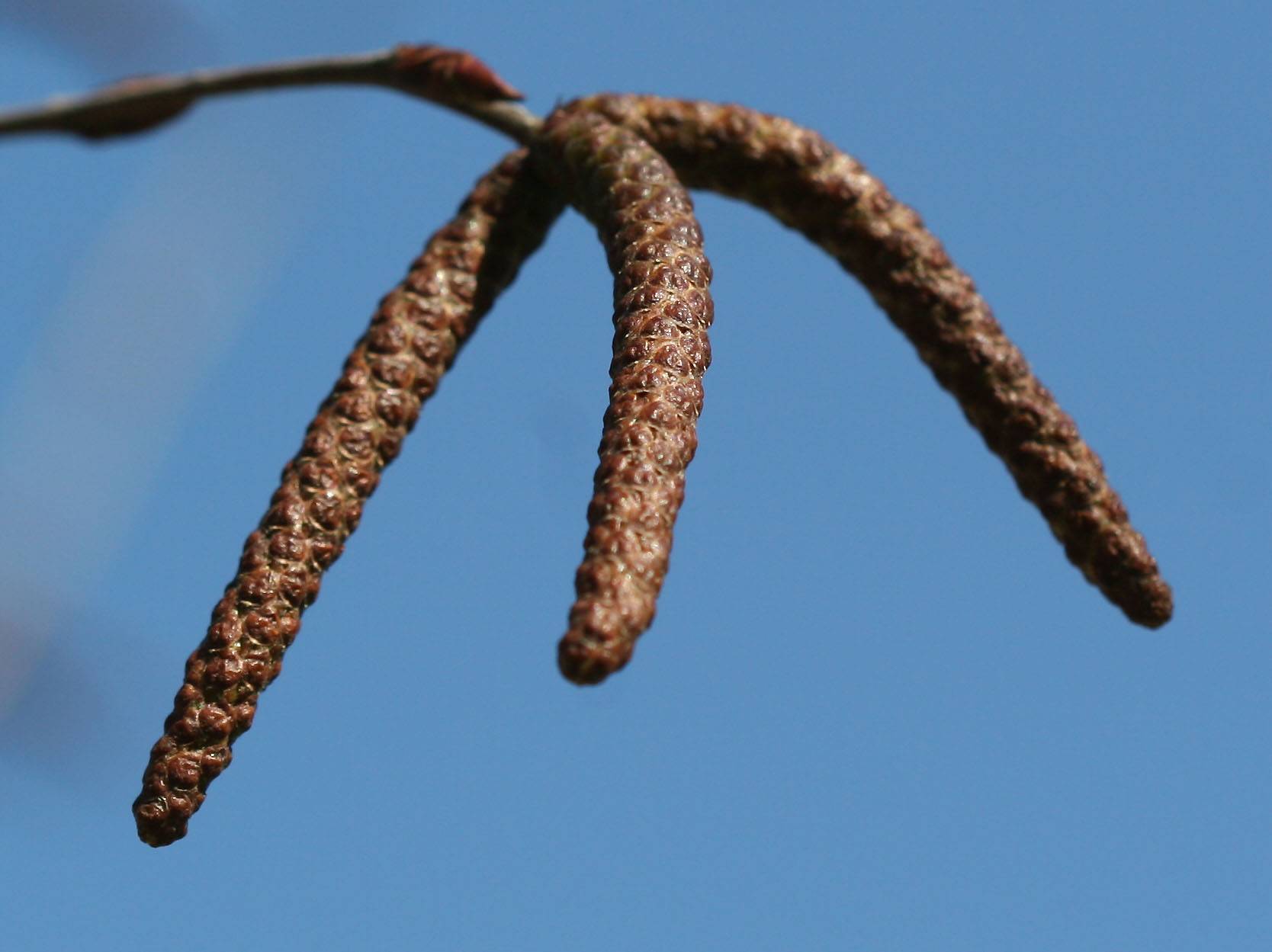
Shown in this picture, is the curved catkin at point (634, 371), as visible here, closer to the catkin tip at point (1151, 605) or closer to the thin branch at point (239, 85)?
the thin branch at point (239, 85)

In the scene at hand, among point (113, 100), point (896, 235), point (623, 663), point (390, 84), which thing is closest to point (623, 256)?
point (896, 235)

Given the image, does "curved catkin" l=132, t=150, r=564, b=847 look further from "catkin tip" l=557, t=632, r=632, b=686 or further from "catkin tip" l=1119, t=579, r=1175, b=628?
"catkin tip" l=1119, t=579, r=1175, b=628

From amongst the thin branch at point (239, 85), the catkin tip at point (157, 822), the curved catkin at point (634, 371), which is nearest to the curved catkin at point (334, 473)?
the catkin tip at point (157, 822)

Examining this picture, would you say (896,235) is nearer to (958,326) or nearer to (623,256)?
(958,326)

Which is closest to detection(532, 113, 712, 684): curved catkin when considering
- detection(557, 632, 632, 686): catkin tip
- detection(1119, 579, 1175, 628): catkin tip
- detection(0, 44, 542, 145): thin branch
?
detection(557, 632, 632, 686): catkin tip

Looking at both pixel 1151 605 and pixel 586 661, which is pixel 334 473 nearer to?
pixel 586 661
